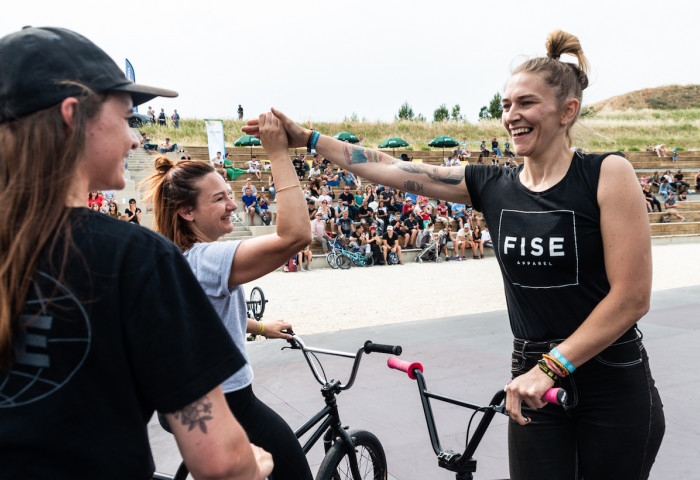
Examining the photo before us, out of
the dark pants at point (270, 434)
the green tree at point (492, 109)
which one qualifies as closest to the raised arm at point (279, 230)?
the dark pants at point (270, 434)

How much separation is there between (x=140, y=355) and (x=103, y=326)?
0.25 ft

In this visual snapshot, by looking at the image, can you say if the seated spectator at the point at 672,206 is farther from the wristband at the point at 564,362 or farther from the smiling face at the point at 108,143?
the smiling face at the point at 108,143

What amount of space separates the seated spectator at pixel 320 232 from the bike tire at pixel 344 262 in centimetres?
63

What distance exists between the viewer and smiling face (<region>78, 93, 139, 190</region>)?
1003mm

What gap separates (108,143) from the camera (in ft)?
3.37

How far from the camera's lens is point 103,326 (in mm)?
915

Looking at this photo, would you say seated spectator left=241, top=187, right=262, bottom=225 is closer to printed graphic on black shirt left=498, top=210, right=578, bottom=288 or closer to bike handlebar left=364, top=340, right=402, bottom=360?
bike handlebar left=364, top=340, right=402, bottom=360

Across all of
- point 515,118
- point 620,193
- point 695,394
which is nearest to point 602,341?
point 620,193

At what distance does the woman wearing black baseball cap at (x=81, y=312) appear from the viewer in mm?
899

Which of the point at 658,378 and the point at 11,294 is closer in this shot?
the point at 11,294

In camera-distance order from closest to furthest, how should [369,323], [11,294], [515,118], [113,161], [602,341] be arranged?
[11,294], [113,161], [602,341], [515,118], [369,323]

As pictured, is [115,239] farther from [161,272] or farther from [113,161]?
[113,161]

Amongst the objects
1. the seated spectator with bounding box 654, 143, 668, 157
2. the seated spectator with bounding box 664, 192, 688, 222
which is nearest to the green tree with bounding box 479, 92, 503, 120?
the seated spectator with bounding box 654, 143, 668, 157

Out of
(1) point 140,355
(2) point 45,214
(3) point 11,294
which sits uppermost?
(2) point 45,214
